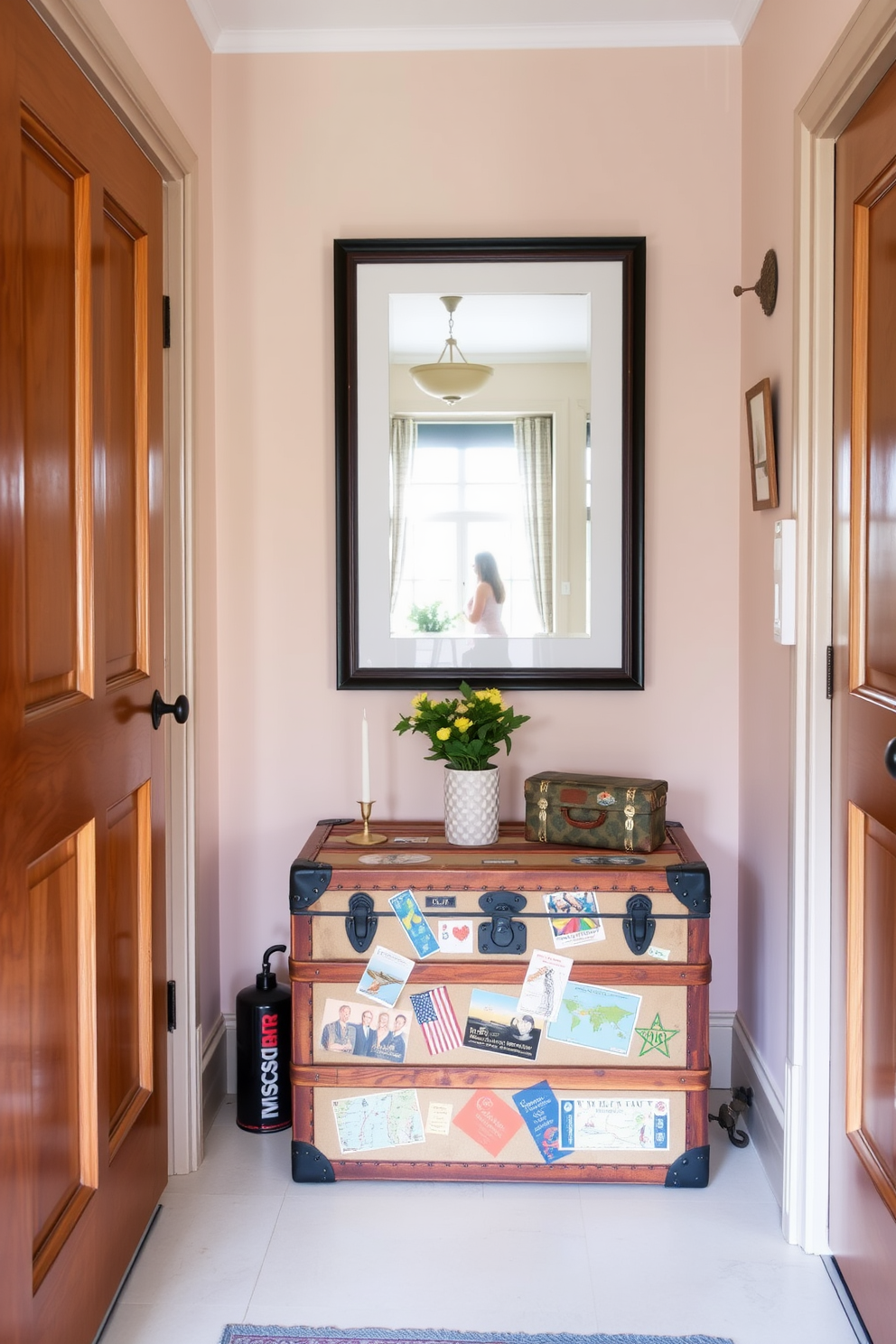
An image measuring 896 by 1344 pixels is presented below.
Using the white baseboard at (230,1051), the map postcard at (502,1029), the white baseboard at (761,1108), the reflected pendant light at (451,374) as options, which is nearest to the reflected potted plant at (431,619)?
the reflected pendant light at (451,374)

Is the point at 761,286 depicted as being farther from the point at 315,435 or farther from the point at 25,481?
the point at 25,481

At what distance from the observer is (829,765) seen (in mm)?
2035

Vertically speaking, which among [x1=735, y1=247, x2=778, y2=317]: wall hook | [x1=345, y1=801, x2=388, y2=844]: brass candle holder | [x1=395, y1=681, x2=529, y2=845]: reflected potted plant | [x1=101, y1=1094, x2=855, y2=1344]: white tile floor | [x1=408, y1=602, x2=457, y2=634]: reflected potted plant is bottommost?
[x1=101, y1=1094, x2=855, y2=1344]: white tile floor

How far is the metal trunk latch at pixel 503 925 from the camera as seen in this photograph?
228cm

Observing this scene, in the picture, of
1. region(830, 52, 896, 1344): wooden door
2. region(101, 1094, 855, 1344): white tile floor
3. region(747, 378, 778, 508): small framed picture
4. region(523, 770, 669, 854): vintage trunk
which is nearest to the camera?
region(830, 52, 896, 1344): wooden door

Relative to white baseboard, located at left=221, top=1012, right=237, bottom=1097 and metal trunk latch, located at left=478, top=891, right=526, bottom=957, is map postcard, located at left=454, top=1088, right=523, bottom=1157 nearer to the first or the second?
metal trunk latch, located at left=478, top=891, right=526, bottom=957

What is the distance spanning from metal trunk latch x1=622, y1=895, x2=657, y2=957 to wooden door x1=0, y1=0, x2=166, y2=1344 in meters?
0.96

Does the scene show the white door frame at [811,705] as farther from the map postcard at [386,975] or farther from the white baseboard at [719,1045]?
the map postcard at [386,975]

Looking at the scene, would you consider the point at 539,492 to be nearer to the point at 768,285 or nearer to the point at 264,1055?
the point at 768,285

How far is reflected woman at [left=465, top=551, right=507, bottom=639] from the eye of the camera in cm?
266

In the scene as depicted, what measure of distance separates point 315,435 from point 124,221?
0.80 m

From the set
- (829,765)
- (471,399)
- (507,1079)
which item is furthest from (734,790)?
(471,399)

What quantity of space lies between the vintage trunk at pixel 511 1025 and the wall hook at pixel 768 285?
1184 millimetres

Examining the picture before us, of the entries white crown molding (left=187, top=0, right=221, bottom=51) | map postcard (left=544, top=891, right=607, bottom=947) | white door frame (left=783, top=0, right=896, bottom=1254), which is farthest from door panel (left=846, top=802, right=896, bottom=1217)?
white crown molding (left=187, top=0, right=221, bottom=51)
